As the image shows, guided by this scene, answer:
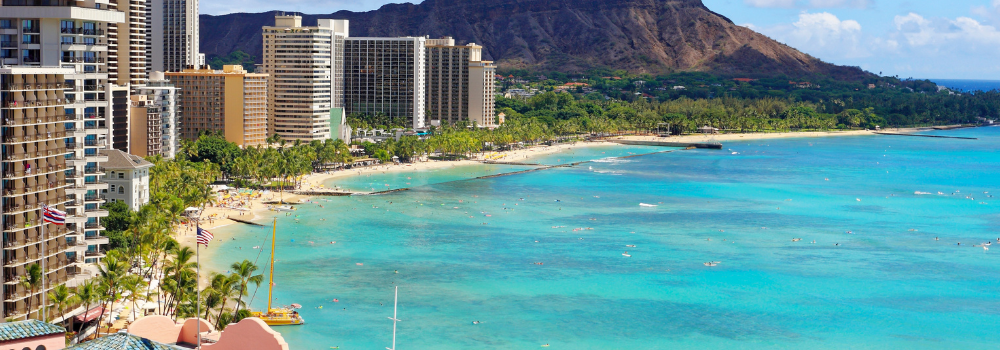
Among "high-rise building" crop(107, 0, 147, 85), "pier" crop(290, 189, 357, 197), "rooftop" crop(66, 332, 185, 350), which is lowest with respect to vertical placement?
"pier" crop(290, 189, 357, 197)

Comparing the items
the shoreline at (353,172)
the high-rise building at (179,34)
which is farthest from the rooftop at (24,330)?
the high-rise building at (179,34)

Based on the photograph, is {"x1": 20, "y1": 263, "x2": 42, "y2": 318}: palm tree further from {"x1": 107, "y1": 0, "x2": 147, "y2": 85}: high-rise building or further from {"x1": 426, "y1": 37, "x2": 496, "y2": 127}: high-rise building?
{"x1": 426, "y1": 37, "x2": 496, "y2": 127}: high-rise building

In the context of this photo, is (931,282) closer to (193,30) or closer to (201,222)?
(201,222)

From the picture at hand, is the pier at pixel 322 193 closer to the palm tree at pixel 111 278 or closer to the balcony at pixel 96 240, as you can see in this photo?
the balcony at pixel 96 240

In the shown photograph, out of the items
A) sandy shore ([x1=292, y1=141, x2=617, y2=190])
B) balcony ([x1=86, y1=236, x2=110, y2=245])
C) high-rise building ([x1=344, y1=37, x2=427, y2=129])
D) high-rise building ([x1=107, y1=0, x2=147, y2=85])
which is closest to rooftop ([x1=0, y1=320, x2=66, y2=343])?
balcony ([x1=86, y1=236, x2=110, y2=245])

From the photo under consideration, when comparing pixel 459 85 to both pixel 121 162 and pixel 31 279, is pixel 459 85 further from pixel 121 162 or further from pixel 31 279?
pixel 31 279

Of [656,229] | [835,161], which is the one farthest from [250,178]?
[835,161]
